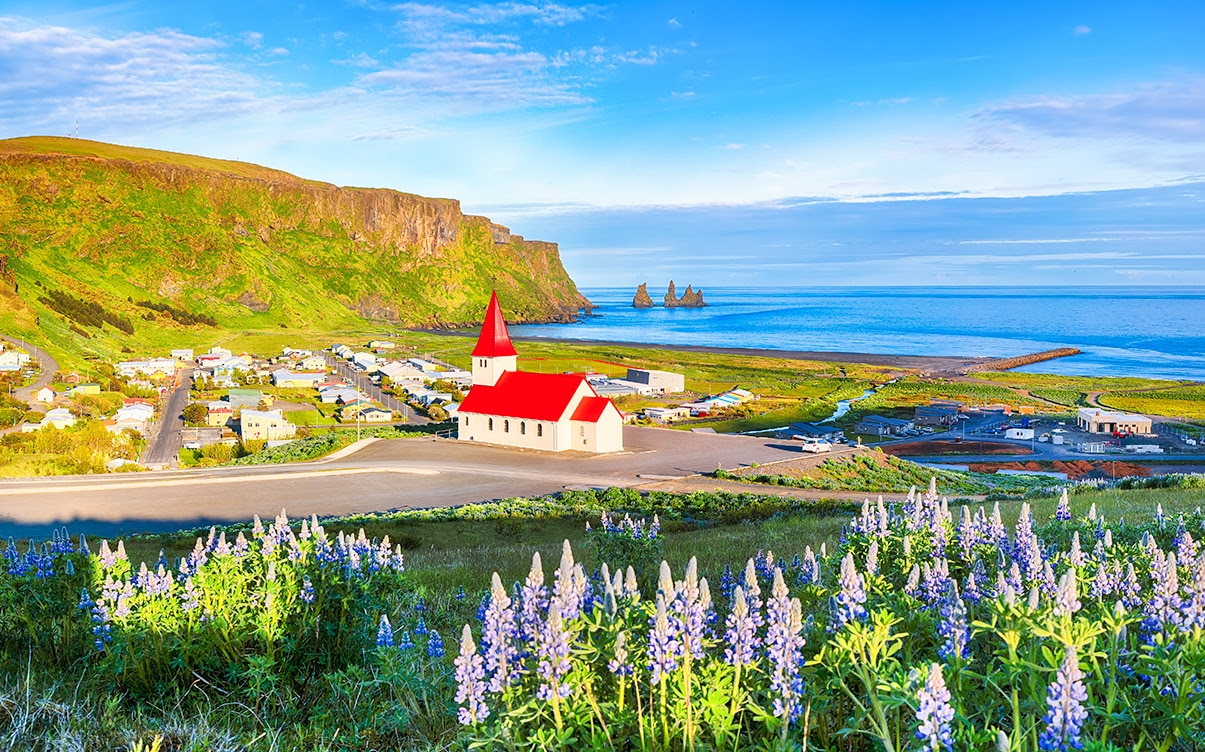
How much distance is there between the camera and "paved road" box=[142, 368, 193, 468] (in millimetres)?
55553

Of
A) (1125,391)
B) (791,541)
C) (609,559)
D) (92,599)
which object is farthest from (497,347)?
(1125,391)

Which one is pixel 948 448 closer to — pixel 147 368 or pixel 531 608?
pixel 531 608

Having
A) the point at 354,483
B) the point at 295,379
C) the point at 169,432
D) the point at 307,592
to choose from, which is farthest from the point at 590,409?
the point at 295,379

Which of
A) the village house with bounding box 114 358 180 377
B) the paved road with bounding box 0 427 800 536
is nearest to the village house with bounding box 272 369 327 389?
the village house with bounding box 114 358 180 377

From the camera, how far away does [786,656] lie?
10.3 ft

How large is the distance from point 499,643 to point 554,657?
224 millimetres

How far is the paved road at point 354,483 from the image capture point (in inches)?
1059

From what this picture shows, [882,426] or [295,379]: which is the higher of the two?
[295,379]

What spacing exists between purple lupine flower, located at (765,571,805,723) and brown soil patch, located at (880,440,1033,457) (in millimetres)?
54987

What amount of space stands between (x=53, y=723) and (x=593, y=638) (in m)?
3.03

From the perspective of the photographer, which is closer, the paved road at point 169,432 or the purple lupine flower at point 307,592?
the purple lupine flower at point 307,592

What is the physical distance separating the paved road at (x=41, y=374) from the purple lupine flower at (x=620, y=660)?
81882 millimetres

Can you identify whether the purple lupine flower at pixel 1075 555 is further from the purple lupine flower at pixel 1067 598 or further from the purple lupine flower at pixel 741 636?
the purple lupine flower at pixel 741 636

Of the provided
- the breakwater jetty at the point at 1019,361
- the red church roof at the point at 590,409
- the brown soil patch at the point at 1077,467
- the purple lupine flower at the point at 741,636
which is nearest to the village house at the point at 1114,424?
the brown soil patch at the point at 1077,467
